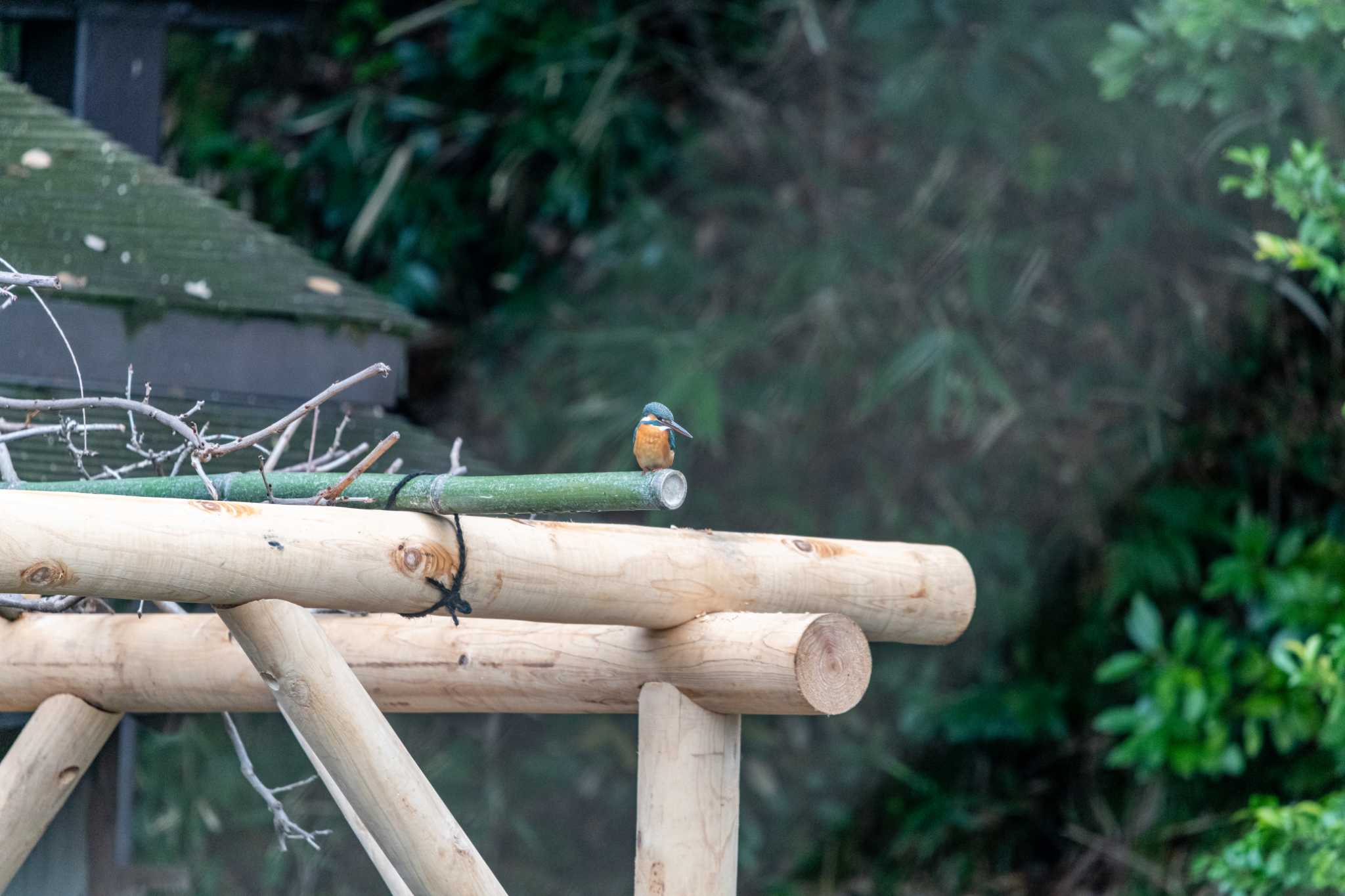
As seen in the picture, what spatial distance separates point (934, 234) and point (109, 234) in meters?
2.76

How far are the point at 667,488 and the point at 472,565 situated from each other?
0.23 m

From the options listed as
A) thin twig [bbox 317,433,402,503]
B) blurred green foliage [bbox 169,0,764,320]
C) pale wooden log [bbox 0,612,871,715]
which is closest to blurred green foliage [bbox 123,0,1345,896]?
blurred green foliage [bbox 169,0,764,320]

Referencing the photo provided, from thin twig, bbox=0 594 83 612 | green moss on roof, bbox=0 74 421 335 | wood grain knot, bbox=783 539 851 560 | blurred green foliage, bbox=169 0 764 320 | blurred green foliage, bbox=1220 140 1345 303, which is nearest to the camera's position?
wood grain knot, bbox=783 539 851 560

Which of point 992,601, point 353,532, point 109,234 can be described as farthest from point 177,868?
point 992,601

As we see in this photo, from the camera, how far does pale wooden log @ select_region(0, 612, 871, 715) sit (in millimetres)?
1518

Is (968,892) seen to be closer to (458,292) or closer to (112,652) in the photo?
(458,292)

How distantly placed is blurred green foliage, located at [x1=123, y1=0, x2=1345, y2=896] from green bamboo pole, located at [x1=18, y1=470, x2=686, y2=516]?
2525 mm

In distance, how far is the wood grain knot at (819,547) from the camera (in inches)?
66.8

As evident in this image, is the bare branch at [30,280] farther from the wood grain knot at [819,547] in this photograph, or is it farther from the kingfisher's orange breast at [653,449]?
the wood grain knot at [819,547]

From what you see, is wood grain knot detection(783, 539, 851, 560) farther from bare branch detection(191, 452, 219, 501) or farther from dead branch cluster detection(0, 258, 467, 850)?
bare branch detection(191, 452, 219, 501)

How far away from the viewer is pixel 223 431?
86.4 inches

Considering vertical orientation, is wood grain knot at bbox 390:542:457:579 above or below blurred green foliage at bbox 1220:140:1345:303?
below

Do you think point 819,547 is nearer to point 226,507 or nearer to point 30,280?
point 226,507

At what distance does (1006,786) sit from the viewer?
4.71 m
